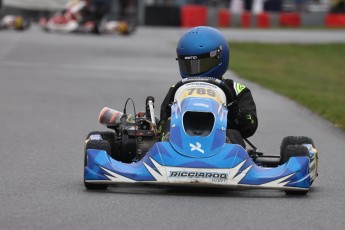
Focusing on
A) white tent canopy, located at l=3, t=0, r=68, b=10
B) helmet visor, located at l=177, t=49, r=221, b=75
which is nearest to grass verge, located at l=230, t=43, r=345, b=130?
helmet visor, located at l=177, t=49, r=221, b=75

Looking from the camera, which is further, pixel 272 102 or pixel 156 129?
pixel 272 102

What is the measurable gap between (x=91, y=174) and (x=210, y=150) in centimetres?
78

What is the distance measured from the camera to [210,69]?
8.23 meters

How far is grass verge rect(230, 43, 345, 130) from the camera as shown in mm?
15870

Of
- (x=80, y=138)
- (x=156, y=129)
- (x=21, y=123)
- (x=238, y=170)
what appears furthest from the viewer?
(x=21, y=123)

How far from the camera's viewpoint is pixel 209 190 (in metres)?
7.83

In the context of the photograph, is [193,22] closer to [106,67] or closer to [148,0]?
[148,0]

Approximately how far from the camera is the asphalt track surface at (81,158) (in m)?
6.49

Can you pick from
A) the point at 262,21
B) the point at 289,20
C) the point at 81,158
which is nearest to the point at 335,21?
the point at 289,20

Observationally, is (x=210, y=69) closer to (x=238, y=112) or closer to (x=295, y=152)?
(x=238, y=112)

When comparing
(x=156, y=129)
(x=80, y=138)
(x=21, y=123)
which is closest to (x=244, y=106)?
(x=156, y=129)

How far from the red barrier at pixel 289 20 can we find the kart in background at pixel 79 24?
49.6ft

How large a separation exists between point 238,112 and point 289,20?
41881 millimetres

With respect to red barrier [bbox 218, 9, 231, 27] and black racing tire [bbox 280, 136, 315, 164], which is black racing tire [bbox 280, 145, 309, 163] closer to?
black racing tire [bbox 280, 136, 315, 164]
